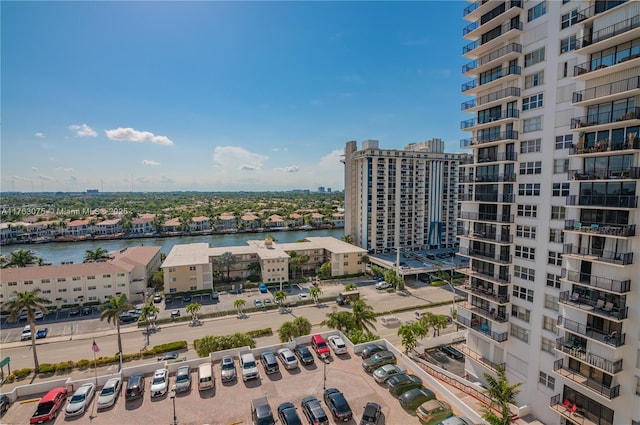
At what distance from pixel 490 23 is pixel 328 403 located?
3039cm

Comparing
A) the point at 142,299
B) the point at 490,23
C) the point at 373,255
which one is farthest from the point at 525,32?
the point at 142,299

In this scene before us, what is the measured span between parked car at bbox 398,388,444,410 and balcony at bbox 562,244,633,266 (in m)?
12.8

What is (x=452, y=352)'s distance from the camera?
114 feet

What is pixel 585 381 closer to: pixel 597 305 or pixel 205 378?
pixel 597 305

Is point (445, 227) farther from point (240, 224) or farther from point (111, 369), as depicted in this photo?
point (240, 224)

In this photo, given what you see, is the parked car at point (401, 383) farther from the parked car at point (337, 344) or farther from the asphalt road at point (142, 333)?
the asphalt road at point (142, 333)

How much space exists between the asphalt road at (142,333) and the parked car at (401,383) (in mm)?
18101

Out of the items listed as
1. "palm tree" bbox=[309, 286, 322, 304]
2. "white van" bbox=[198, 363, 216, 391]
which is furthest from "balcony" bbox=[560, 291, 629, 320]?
"palm tree" bbox=[309, 286, 322, 304]

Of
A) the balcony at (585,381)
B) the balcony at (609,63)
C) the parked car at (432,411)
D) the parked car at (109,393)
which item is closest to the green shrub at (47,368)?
the parked car at (109,393)

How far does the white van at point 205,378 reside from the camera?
808 inches

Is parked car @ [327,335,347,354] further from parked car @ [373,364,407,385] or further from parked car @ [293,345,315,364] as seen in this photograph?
parked car @ [373,364,407,385]

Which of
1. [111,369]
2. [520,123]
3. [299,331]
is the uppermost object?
[520,123]

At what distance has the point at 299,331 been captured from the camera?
102 feet

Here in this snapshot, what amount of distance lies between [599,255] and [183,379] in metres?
27.7
